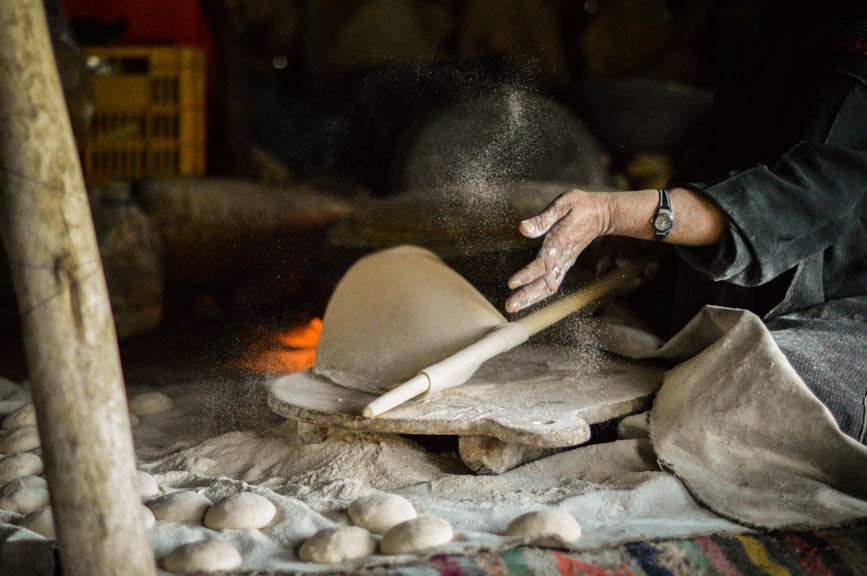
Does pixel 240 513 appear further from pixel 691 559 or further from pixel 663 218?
pixel 663 218

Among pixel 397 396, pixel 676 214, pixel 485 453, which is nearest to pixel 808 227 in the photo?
pixel 676 214

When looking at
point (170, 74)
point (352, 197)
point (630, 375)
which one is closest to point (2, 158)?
point (630, 375)

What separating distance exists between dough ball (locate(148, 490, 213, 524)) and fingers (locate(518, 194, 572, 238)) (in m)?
0.96

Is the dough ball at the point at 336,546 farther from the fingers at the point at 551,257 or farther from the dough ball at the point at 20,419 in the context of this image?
the dough ball at the point at 20,419

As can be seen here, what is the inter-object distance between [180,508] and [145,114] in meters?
3.77

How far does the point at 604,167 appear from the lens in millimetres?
4602

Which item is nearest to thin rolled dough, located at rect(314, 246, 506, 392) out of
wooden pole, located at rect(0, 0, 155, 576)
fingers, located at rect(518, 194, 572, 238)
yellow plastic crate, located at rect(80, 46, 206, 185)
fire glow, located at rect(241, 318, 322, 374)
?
fingers, located at rect(518, 194, 572, 238)

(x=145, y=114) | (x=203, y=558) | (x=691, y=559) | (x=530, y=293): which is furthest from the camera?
(x=145, y=114)

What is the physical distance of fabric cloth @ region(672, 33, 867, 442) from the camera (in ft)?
6.72

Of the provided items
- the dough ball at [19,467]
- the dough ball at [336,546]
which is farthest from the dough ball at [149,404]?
the dough ball at [336,546]

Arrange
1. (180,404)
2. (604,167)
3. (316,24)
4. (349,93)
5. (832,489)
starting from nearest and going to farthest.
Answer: (832,489) → (180,404) → (604,167) → (349,93) → (316,24)

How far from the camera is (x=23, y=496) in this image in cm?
194

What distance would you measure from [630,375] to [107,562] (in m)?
1.52

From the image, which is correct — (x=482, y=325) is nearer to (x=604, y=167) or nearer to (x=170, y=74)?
(x=604, y=167)
